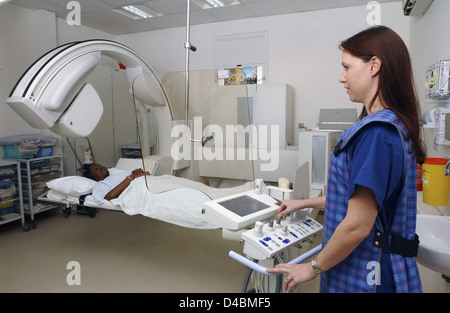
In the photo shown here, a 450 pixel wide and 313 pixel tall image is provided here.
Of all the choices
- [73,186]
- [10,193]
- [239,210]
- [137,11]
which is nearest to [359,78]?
[239,210]

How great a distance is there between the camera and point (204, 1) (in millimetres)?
3809

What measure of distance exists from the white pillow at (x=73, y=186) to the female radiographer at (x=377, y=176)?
2290mm

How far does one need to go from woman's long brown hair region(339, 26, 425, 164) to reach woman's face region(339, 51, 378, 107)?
0.02m

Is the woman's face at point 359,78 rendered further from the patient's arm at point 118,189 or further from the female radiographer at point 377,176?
the patient's arm at point 118,189

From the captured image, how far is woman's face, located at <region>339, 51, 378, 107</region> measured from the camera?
88 centimetres

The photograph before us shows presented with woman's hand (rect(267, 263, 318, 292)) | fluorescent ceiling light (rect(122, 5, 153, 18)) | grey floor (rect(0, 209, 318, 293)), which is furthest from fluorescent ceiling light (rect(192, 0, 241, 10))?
woman's hand (rect(267, 263, 318, 292))

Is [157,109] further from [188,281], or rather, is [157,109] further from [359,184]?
[359,184]

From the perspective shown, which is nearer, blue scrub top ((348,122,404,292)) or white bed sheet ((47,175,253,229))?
blue scrub top ((348,122,404,292))

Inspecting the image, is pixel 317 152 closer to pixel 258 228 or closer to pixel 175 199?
pixel 175 199

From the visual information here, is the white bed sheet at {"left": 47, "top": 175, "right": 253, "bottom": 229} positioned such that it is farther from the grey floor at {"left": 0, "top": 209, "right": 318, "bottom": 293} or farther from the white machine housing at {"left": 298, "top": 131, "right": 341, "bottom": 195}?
the white machine housing at {"left": 298, "top": 131, "right": 341, "bottom": 195}

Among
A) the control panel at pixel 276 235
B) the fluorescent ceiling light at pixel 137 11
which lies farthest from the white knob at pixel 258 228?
the fluorescent ceiling light at pixel 137 11

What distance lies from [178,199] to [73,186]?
46.3 inches

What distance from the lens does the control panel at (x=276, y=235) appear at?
3.66ft

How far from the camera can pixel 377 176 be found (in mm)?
783
